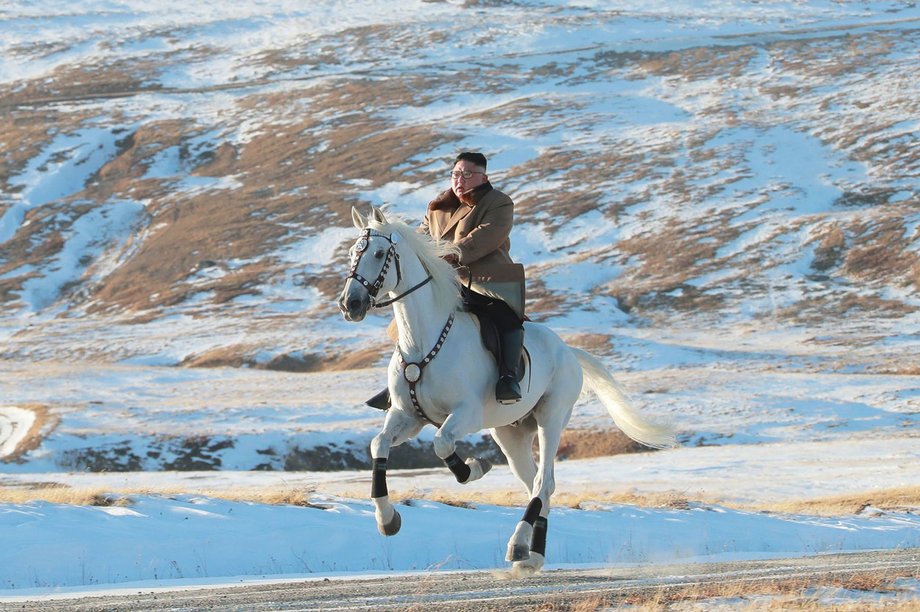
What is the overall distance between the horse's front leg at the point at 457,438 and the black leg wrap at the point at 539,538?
35.4 inches

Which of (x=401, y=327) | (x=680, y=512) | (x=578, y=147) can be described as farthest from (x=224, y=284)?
(x=401, y=327)

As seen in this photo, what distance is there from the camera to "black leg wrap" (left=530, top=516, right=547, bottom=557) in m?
13.2

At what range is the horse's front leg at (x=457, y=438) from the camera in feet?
39.9

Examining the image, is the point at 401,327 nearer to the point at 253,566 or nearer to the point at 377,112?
the point at 253,566

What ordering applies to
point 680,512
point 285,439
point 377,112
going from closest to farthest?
1. point 680,512
2. point 285,439
3. point 377,112

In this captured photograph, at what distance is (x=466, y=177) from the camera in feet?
45.5

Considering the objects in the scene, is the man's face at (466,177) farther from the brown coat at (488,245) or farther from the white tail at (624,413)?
the white tail at (624,413)

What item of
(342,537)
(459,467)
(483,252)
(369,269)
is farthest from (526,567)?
(342,537)

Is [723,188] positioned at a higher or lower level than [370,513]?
lower

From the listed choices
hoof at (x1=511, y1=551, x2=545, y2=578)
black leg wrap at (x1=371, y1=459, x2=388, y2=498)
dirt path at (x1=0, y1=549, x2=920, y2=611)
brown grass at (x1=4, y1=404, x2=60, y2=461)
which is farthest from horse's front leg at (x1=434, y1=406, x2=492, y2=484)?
brown grass at (x1=4, y1=404, x2=60, y2=461)

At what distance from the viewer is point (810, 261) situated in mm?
80375

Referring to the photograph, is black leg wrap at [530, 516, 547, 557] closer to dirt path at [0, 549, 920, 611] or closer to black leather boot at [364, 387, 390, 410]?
dirt path at [0, 549, 920, 611]

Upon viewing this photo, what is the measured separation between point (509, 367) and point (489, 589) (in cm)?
245

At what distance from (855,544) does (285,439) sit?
30.6m
